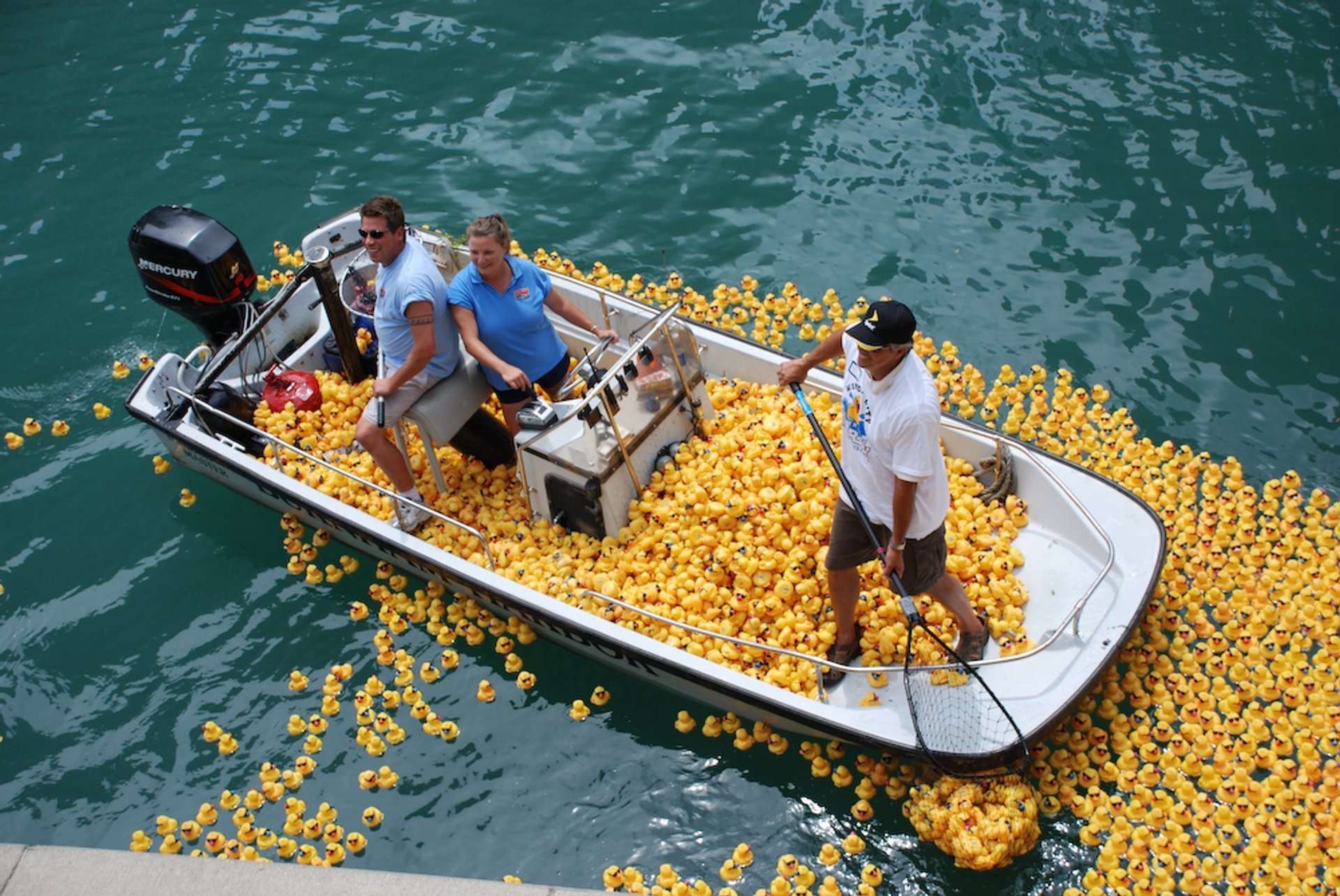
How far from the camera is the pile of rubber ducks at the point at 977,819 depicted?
548cm

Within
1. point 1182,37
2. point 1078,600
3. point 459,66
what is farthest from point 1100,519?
point 459,66

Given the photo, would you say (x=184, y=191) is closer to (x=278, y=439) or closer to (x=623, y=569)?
(x=278, y=439)

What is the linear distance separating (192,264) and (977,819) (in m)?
6.39

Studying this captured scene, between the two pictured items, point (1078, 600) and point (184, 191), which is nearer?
point (1078, 600)

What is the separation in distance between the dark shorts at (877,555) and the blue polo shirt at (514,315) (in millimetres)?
2252

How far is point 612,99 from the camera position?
11.2 metres

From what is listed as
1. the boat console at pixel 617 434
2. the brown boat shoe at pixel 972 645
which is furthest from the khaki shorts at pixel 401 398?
the brown boat shoe at pixel 972 645

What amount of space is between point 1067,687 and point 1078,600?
63cm

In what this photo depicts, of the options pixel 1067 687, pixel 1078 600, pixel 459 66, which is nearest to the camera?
pixel 1067 687

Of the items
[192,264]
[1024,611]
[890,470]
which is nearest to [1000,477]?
[1024,611]

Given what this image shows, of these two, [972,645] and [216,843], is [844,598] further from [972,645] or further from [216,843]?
[216,843]

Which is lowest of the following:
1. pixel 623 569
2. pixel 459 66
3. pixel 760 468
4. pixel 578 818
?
pixel 578 818

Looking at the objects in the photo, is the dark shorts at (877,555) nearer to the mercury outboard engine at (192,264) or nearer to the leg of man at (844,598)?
the leg of man at (844,598)

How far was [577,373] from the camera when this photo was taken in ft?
21.7
